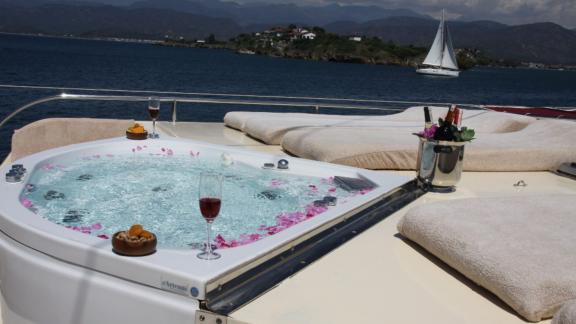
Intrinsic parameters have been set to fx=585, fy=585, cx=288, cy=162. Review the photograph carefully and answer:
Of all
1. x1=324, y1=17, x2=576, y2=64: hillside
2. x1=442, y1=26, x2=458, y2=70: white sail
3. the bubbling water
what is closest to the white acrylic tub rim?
the bubbling water

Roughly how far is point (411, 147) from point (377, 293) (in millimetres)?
1744

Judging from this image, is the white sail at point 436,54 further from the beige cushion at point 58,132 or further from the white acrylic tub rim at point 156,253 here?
the white acrylic tub rim at point 156,253

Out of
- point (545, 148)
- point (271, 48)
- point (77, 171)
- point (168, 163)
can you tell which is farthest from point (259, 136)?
point (271, 48)

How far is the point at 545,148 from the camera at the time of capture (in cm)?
352

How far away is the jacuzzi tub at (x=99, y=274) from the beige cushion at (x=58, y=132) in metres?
2.09

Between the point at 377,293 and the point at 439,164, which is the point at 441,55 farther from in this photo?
the point at 377,293

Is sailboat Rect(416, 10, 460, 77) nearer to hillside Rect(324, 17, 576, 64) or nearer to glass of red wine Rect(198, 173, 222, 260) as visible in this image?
hillside Rect(324, 17, 576, 64)

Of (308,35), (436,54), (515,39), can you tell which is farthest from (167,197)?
(515,39)

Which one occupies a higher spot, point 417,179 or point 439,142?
point 439,142

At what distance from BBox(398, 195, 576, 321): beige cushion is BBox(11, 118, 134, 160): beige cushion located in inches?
109

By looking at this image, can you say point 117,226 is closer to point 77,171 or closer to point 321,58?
point 77,171

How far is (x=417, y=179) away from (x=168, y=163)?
4.49ft

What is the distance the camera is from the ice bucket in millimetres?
2664

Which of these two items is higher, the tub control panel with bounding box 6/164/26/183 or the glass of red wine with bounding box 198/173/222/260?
the glass of red wine with bounding box 198/173/222/260
